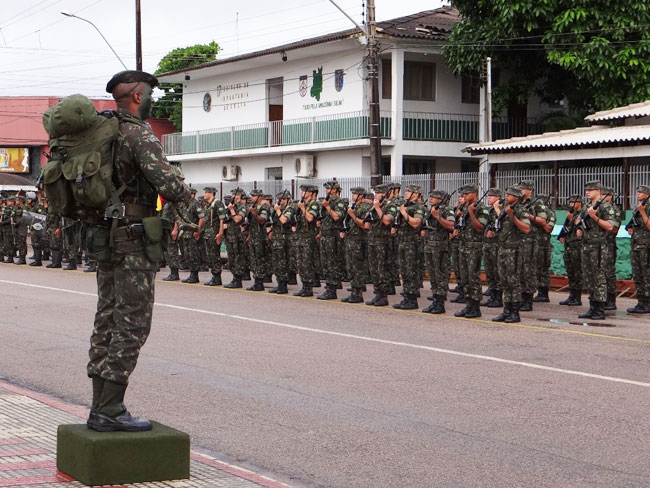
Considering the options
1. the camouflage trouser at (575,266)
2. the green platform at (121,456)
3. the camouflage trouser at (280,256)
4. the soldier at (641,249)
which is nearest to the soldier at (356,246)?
the camouflage trouser at (280,256)

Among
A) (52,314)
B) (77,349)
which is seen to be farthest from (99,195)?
(52,314)

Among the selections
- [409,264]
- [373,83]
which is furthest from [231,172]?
[409,264]

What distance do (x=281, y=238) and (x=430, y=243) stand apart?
13.7ft

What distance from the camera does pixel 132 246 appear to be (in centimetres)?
591

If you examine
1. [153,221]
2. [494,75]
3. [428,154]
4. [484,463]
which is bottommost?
[484,463]

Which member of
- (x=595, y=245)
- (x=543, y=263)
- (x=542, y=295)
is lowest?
(x=542, y=295)

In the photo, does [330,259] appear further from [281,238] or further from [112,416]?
[112,416]

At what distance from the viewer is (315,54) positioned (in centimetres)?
3669

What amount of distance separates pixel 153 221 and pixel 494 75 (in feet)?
91.4

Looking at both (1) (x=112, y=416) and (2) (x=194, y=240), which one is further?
(2) (x=194, y=240)

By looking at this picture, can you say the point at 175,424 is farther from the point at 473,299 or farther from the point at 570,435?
the point at 473,299

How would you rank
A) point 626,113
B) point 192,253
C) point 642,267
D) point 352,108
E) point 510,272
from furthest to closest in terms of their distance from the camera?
A: point 352,108 → point 626,113 → point 192,253 → point 642,267 → point 510,272

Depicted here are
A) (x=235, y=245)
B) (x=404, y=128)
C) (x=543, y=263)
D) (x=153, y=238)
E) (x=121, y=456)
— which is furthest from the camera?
(x=404, y=128)

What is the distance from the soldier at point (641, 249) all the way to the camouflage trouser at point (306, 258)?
5.56 m
